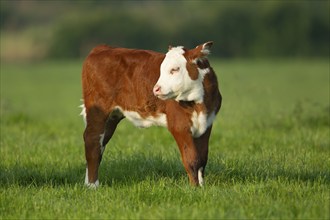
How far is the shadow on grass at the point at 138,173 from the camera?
26.0ft

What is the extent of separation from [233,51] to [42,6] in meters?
50.8

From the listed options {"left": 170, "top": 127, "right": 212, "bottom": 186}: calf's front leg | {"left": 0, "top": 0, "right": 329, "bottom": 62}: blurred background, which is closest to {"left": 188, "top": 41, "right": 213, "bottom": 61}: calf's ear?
{"left": 170, "top": 127, "right": 212, "bottom": 186}: calf's front leg

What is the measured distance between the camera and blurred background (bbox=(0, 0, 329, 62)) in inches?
2470

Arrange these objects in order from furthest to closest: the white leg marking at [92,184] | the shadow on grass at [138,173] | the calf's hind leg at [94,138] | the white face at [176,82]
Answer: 1. the calf's hind leg at [94,138]
2. the shadow on grass at [138,173]
3. the white leg marking at [92,184]
4. the white face at [176,82]

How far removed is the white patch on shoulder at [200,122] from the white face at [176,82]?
6.6 inches

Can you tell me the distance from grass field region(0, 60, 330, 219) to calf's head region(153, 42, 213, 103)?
885mm

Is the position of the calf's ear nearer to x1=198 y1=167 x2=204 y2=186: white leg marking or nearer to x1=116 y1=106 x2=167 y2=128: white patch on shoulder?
x1=116 y1=106 x2=167 y2=128: white patch on shoulder

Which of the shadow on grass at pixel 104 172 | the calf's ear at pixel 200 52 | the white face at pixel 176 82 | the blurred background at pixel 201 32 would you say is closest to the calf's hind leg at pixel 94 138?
the shadow on grass at pixel 104 172

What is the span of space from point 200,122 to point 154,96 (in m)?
0.56

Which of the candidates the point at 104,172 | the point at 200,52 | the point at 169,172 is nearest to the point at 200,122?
the point at 200,52

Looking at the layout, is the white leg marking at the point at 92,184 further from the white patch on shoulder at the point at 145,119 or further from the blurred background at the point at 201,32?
the blurred background at the point at 201,32

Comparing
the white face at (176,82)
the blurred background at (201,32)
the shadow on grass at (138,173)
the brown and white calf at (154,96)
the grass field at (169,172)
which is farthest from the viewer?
the blurred background at (201,32)

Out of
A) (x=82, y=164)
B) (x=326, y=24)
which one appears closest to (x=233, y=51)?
(x=326, y=24)

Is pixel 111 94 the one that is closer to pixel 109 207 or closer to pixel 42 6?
pixel 109 207
